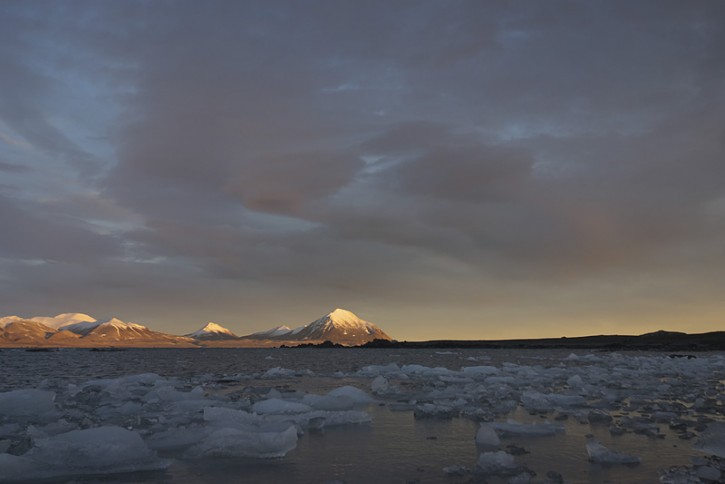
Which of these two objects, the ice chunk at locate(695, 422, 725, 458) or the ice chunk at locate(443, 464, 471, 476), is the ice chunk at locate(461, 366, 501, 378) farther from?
the ice chunk at locate(443, 464, 471, 476)

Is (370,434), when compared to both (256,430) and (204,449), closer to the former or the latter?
(256,430)

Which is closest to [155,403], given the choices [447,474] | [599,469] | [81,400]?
[81,400]

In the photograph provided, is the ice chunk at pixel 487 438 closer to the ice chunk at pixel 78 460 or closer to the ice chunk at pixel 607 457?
the ice chunk at pixel 607 457

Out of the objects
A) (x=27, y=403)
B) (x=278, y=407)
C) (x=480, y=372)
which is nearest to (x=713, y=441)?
(x=278, y=407)

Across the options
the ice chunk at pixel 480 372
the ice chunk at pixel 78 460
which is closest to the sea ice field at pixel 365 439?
the ice chunk at pixel 78 460

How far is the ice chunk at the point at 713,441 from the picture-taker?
7228 mm

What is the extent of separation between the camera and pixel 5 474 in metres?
6.23

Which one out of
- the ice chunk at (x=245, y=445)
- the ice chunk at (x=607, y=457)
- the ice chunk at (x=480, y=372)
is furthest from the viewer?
the ice chunk at (x=480, y=372)

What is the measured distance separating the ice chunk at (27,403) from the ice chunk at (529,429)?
9.70 meters

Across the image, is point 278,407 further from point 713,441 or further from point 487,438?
point 713,441

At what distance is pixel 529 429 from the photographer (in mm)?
8922

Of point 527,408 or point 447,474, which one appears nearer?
point 447,474

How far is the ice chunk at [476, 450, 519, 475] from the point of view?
6.28 m

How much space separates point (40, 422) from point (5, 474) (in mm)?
4779
